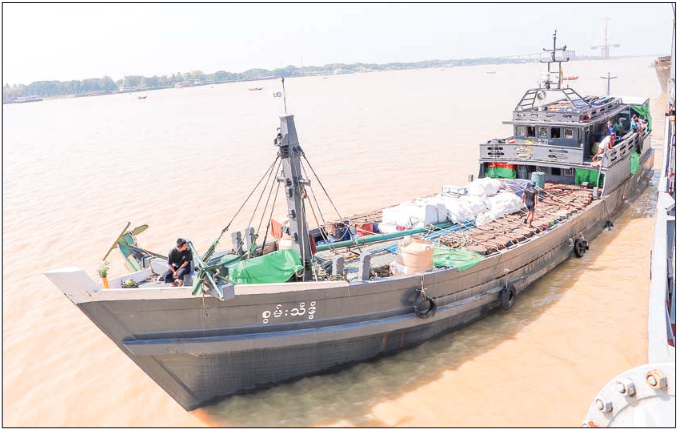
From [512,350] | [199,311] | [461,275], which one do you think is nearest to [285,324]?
[199,311]

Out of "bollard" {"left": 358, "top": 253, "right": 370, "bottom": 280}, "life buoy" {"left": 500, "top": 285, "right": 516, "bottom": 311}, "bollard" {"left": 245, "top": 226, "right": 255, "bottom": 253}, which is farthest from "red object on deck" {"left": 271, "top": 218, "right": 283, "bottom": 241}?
"life buoy" {"left": 500, "top": 285, "right": 516, "bottom": 311}

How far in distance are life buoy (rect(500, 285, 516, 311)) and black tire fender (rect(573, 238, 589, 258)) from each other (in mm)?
3729

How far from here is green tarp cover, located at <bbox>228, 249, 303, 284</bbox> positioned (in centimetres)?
889

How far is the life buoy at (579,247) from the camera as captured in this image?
14.2 m

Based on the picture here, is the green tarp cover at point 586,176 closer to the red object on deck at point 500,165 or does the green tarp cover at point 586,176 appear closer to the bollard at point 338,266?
the red object on deck at point 500,165

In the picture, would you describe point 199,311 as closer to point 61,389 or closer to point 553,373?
point 61,389

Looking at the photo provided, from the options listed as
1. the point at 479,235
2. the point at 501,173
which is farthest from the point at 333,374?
the point at 501,173

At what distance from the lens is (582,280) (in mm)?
13203

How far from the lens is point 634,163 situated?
61.4 feet

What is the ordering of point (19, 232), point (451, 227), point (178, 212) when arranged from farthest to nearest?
point (178, 212) < point (19, 232) < point (451, 227)

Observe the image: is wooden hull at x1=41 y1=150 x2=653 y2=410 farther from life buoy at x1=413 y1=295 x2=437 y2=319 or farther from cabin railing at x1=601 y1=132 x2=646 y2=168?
cabin railing at x1=601 y1=132 x2=646 y2=168

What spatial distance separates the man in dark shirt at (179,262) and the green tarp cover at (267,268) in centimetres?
77

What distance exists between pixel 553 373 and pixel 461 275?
2466 mm

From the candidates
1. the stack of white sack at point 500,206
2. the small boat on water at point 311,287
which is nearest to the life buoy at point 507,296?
the small boat on water at point 311,287
